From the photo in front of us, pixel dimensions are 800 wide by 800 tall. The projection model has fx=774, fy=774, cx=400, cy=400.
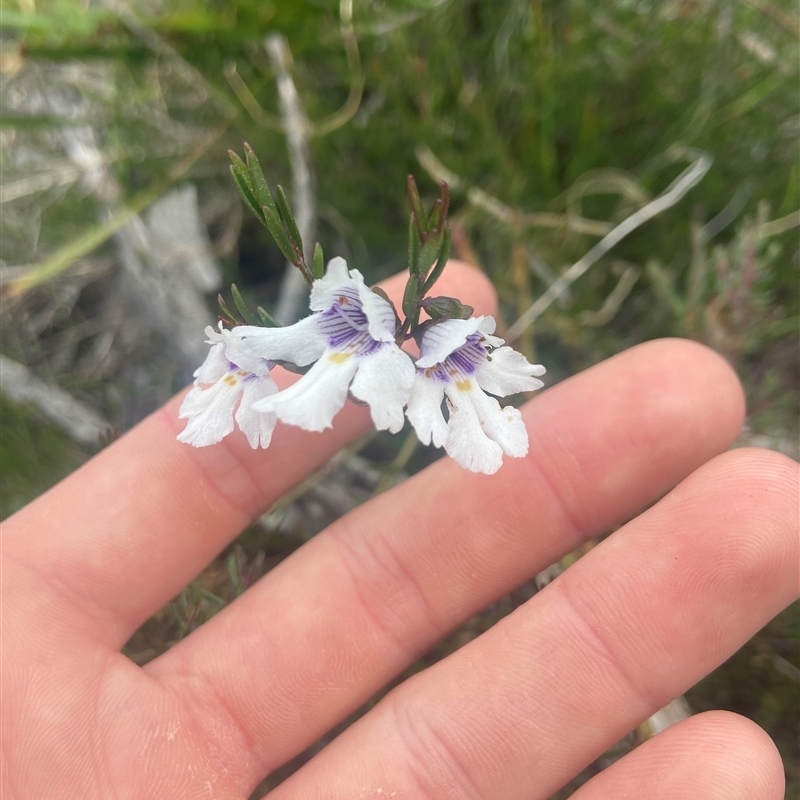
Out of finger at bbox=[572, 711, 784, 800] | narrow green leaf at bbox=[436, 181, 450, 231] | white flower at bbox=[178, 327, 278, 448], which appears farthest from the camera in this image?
finger at bbox=[572, 711, 784, 800]

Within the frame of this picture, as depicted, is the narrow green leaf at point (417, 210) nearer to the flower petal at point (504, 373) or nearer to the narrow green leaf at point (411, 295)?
the narrow green leaf at point (411, 295)

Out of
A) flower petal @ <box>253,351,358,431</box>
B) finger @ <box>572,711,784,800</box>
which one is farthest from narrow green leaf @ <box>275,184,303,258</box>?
finger @ <box>572,711,784,800</box>

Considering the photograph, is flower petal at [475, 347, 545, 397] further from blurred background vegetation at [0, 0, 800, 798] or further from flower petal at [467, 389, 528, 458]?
blurred background vegetation at [0, 0, 800, 798]

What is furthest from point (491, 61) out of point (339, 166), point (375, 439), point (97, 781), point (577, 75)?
point (97, 781)

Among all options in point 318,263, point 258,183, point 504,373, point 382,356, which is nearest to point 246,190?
point 258,183

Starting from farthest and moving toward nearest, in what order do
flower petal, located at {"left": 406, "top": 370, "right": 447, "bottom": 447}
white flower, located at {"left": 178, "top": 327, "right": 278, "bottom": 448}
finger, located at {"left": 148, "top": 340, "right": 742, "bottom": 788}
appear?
finger, located at {"left": 148, "top": 340, "right": 742, "bottom": 788} < white flower, located at {"left": 178, "top": 327, "right": 278, "bottom": 448} < flower petal, located at {"left": 406, "top": 370, "right": 447, "bottom": 447}

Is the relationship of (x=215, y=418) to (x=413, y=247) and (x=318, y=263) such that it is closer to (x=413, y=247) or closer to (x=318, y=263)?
(x=318, y=263)
